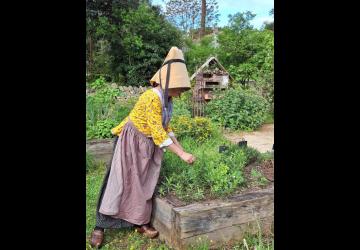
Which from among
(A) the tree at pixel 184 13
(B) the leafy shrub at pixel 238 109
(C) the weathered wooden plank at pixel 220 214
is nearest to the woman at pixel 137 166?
(C) the weathered wooden plank at pixel 220 214

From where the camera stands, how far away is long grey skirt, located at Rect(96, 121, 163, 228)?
87.1 inches

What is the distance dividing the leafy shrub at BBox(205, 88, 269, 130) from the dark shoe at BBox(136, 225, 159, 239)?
309 cm

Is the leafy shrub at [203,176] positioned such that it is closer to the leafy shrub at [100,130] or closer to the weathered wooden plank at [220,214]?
the weathered wooden plank at [220,214]

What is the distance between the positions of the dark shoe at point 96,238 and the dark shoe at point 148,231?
235 millimetres

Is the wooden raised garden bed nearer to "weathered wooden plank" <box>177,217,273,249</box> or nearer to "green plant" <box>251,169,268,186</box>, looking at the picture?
"weathered wooden plank" <box>177,217,273,249</box>

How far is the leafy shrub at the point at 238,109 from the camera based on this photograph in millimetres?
5375

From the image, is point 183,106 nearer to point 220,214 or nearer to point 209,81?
point 209,81

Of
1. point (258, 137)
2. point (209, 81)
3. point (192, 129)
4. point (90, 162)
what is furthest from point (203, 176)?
point (209, 81)

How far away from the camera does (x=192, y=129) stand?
4000 millimetres

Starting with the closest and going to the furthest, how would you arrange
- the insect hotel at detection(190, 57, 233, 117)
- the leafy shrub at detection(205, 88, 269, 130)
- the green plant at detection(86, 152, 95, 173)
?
the green plant at detection(86, 152, 95, 173) → the leafy shrub at detection(205, 88, 269, 130) → the insect hotel at detection(190, 57, 233, 117)

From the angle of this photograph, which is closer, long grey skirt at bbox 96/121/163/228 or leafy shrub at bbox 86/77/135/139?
long grey skirt at bbox 96/121/163/228

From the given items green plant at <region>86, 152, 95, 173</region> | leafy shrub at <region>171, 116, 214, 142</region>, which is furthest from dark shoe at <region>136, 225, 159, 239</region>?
leafy shrub at <region>171, 116, 214, 142</region>

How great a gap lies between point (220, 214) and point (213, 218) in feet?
0.17
